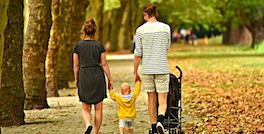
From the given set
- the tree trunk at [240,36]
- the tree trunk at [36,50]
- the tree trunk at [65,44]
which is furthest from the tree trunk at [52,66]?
the tree trunk at [240,36]

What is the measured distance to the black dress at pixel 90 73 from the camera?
36.3 feet

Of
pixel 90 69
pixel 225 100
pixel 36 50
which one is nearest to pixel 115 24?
pixel 225 100

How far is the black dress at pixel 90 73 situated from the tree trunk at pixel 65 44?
504 inches

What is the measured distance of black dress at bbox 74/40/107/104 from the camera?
11055 mm

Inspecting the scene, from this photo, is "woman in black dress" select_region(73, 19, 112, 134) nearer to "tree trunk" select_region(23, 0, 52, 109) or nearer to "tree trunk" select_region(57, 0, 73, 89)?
"tree trunk" select_region(23, 0, 52, 109)

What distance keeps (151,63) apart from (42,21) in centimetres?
626

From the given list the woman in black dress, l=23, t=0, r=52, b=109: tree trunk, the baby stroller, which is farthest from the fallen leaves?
l=23, t=0, r=52, b=109: tree trunk

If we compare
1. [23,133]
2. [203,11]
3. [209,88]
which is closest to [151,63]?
[23,133]

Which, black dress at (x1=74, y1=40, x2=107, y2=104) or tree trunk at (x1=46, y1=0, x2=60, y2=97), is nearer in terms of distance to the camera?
black dress at (x1=74, y1=40, x2=107, y2=104)

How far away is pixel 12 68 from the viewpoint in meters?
13.8

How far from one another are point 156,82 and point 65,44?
13.9 meters

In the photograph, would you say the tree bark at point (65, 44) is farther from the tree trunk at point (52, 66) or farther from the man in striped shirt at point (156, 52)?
the man in striped shirt at point (156, 52)

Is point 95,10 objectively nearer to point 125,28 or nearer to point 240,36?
point 125,28

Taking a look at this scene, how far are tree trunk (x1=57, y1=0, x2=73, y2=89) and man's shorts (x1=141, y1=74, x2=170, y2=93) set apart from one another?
42.7 ft
